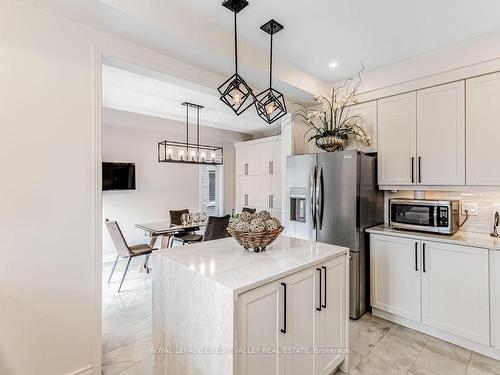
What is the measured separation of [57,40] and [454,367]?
3.73 metres

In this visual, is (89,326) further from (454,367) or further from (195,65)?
(454,367)

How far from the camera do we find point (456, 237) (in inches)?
98.0

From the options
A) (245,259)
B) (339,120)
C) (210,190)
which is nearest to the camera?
(245,259)

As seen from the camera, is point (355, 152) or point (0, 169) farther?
point (355, 152)

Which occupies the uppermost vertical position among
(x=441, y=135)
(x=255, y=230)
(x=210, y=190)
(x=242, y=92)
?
(x=242, y=92)

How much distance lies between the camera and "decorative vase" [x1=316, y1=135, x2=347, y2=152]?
9.91 ft

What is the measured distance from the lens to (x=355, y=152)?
2713 millimetres

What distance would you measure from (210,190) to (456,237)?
487cm

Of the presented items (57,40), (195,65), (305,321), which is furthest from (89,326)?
(195,65)

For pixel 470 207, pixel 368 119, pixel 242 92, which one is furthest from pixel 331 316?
pixel 368 119

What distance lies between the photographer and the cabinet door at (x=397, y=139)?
9.16 feet

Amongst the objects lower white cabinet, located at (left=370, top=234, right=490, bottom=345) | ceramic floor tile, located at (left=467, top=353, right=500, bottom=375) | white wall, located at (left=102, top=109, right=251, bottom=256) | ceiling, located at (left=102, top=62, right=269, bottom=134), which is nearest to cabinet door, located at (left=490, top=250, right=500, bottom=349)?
A: lower white cabinet, located at (left=370, top=234, right=490, bottom=345)

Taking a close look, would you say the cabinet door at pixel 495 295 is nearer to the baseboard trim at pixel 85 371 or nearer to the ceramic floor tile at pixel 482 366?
the ceramic floor tile at pixel 482 366

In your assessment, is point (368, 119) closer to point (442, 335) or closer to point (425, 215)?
point (425, 215)
